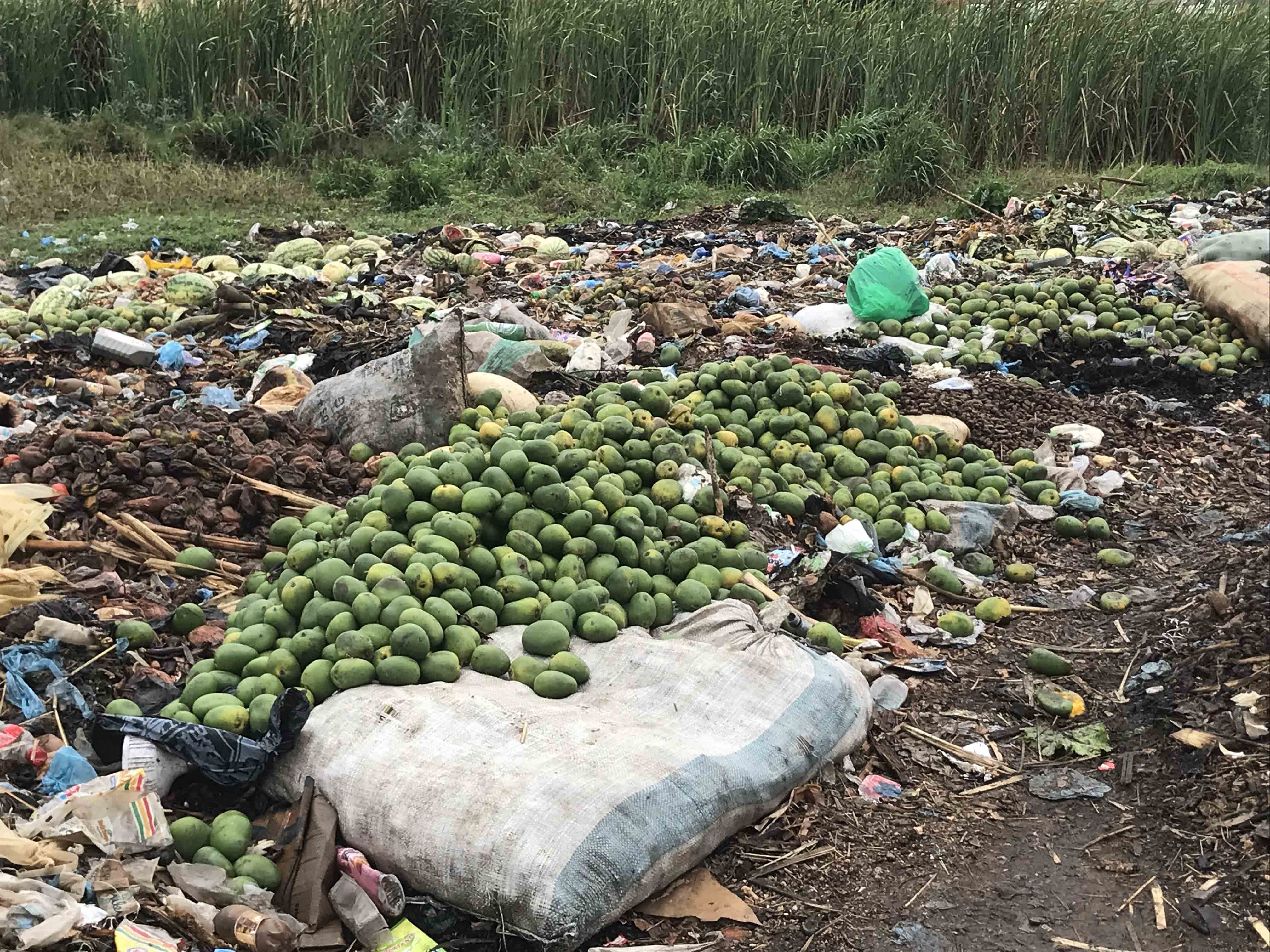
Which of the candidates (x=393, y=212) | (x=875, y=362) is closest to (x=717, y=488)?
(x=875, y=362)

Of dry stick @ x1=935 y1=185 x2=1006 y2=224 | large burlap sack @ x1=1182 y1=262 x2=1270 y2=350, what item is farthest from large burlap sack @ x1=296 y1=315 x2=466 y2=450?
dry stick @ x1=935 y1=185 x2=1006 y2=224

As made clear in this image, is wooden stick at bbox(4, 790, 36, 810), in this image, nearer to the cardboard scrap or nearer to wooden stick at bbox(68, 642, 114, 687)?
wooden stick at bbox(68, 642, 114, 687)

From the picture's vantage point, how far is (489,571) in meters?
3.53

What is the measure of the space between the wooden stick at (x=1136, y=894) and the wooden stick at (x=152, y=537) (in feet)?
10.1

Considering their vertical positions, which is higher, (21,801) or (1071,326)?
(21,801)

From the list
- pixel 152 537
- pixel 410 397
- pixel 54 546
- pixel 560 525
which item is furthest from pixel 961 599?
pixel 54 546

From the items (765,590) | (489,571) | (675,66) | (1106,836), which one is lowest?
(1106,836)

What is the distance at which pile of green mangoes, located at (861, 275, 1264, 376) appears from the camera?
22.0 ft

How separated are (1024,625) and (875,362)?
261 centimetres

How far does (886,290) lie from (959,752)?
424cm

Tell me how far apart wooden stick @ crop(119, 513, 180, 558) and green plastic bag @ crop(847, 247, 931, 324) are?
14.7 ft

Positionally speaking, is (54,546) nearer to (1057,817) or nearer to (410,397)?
(410,397)

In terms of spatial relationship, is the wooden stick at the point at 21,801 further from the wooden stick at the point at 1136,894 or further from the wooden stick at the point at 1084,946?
the wooden stick at the point at 1136,894

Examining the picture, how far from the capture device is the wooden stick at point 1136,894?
264 cm
